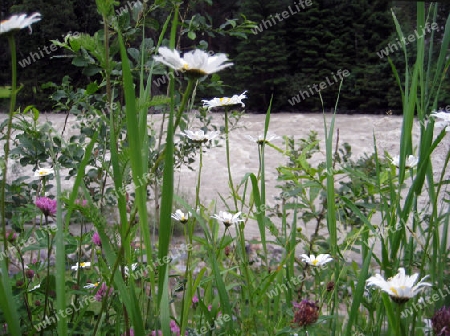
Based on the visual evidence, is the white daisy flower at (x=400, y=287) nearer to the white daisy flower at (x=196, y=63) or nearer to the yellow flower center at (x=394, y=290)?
the yellow flower center at (x=394, y=290)

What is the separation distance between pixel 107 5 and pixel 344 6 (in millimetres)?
9174

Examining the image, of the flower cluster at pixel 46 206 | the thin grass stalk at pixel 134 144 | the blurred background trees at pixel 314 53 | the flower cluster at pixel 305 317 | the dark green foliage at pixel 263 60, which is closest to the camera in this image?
the thin grass stalk at pixel 134 144

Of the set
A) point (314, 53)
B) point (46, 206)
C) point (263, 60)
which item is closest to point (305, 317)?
point (46, 206)

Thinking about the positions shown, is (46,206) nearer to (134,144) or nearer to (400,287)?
(134,144)

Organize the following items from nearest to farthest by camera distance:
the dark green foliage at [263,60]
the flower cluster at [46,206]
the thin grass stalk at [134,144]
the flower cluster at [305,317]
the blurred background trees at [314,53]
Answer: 1. the thin grass stalk at [134,144]
2. the flower cluster at [305,317]
3. the flower cluster at [46,206]
4. the blurred background trees at [314,53]
5. the dark green foliage at [263,60]

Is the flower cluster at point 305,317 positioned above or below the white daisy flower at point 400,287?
below

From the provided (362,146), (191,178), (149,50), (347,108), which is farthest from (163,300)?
(347,108)

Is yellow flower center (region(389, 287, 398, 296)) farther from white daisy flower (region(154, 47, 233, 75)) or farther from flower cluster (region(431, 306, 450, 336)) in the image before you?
white daisy flower (region(154, 47, 233, 75))

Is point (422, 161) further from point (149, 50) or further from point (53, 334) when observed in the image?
point (149, 50)

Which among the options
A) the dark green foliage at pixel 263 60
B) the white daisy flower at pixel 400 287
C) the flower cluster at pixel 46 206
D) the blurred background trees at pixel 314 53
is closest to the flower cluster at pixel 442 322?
the white daisy flower at pixel 400 287

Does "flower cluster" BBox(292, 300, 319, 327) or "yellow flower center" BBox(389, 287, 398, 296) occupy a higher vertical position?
"yellow flower center" BBox(389, 287, 398, 296)

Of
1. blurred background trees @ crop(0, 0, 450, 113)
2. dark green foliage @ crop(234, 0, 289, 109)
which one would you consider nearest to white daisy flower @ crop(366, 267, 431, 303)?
blurred background trees @ crop(0, 0, 450, 113)

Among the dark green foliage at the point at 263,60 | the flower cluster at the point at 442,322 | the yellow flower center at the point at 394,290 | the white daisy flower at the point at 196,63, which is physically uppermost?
the dark green foliage at the point at 263,60

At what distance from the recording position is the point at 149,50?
3.18 feet
